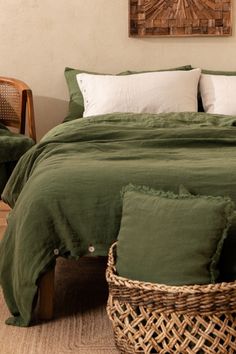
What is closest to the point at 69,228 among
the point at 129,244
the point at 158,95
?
A: the point at 129,244

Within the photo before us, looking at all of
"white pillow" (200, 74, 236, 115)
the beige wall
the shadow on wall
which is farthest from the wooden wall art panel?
the shadow on wall

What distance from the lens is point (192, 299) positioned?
1.92 metres

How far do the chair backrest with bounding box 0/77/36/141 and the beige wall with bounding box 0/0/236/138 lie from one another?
0.47 feet

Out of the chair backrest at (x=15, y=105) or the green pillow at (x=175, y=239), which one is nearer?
the green pillow at (x=175, y=239)

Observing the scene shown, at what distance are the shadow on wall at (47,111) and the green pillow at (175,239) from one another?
2303 millimetres

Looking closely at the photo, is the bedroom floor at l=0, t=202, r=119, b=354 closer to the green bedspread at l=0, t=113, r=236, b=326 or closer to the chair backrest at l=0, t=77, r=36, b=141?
the green bedspread at l=0, t=113, r=236, b=326

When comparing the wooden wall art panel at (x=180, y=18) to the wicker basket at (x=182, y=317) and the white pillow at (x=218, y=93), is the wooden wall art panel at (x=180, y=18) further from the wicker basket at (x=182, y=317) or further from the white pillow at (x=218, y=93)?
the wicker basket at (x=182, y=317)

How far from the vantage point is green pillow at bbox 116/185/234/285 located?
197 cm

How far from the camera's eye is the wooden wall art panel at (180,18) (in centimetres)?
414

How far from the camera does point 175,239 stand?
6.52 feet

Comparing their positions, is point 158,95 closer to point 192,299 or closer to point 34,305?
point 34,305

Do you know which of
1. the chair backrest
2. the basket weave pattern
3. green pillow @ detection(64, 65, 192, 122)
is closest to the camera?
green pillow @ detection(64, 65, 192, 122)

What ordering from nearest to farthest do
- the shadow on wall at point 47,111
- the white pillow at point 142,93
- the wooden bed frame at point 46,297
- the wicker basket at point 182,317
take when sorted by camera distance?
1. the wicker basket at point 182,317
2. the wooden bed frame at point 46,297
3. the white pillow at point 142,93
4. the shadow on wall at point 47,111

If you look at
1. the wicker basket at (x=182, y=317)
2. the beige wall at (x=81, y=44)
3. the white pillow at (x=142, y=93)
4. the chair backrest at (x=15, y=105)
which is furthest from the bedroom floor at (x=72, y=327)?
the beige wall at (x=81, y=44)
